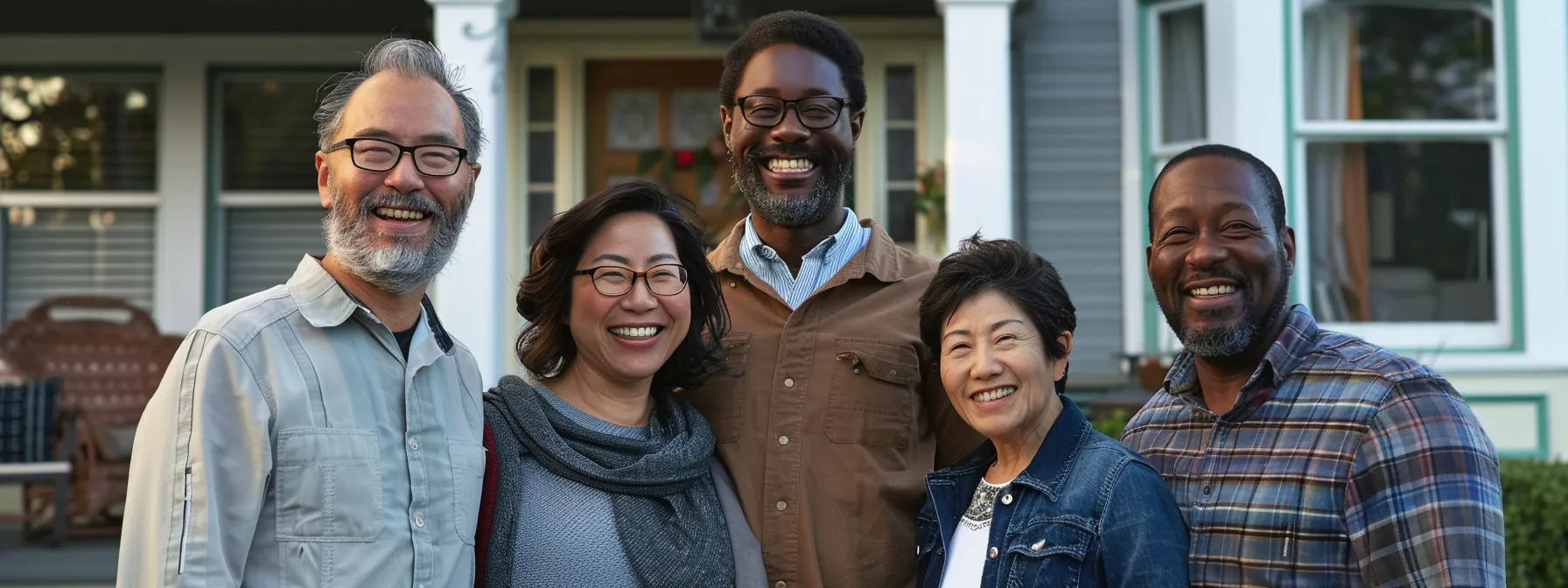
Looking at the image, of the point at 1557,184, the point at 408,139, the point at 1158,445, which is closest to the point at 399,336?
the point at 408,139

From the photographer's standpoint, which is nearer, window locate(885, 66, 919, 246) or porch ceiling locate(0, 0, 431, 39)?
porch ceiling locate(0, 0, 431, 39)

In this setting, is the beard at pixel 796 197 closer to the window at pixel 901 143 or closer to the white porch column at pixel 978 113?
the white porch column at pixel 978 113

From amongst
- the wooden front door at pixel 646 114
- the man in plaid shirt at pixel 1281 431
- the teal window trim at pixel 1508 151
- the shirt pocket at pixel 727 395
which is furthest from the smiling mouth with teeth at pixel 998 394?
the wooden front door at pixel 646 114

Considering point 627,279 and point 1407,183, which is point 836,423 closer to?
point 627,279

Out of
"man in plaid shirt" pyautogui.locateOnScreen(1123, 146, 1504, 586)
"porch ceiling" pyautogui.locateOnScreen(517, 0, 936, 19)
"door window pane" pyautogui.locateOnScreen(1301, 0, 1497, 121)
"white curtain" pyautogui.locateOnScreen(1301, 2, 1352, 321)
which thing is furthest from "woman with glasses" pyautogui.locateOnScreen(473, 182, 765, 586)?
"door window pane" pyautogui.locateOnScreen(1301, 0, 1497, 121)

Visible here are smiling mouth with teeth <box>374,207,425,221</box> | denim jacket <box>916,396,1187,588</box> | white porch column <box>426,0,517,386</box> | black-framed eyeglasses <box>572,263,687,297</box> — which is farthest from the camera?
white porch column <box>426,0,517,386</box>

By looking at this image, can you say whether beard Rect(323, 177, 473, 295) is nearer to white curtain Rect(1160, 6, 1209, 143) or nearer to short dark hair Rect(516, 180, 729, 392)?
short dark hair Rect(516, 180, 729, 392)

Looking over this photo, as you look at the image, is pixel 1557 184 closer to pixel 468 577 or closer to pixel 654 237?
pixel 654 237

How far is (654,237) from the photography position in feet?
8.47

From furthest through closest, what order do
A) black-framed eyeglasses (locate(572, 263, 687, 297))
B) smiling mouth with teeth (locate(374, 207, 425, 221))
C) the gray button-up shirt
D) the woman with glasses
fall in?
black-framed eyeglasses (locate(572, 263, 687, 297)) → the woman with glasses → smiling mouth with teeth (locate(374, 207, 425, 221)) → the gray button-up shirt

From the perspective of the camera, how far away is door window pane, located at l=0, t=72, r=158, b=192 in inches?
298

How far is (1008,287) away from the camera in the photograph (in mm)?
2379

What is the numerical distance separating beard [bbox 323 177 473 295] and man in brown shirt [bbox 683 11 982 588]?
68 centimetres

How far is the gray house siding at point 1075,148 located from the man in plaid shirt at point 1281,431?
Answer: 4629 millimetres
